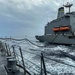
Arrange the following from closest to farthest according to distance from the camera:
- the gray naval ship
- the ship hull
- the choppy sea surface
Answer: the choppy sea surface → the ship hull → the gray naval ship

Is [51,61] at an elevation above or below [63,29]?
below

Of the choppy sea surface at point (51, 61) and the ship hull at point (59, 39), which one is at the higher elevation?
the ship hull at point (59, 39)

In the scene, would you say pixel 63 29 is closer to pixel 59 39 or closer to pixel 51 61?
pixel 59 39

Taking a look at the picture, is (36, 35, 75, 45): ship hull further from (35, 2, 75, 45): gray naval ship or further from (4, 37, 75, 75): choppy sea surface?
(4, 37, 75, 75): choppy sea surface

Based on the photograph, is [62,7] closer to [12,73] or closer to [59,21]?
[59,21]

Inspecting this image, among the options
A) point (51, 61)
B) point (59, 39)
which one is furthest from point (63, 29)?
point (51, 61)

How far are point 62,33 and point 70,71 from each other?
76.8ft

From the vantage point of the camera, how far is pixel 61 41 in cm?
3073

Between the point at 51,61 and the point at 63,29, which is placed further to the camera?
the point at 63,29

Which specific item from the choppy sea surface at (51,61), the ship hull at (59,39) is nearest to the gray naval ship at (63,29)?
the ship hull at (59,39)

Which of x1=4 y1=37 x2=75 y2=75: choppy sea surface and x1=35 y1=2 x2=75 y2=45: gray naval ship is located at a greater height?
x1=35 y1=2 x2=75 y2=45: gray naval ship

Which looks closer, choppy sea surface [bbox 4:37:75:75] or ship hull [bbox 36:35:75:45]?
choppy sea surface [bbox 4:37:75:75]

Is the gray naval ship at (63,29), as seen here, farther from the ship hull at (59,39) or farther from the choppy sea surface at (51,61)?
the choppy sea surface at (51,61)

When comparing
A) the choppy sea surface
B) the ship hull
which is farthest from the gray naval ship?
the choppy sea surface
